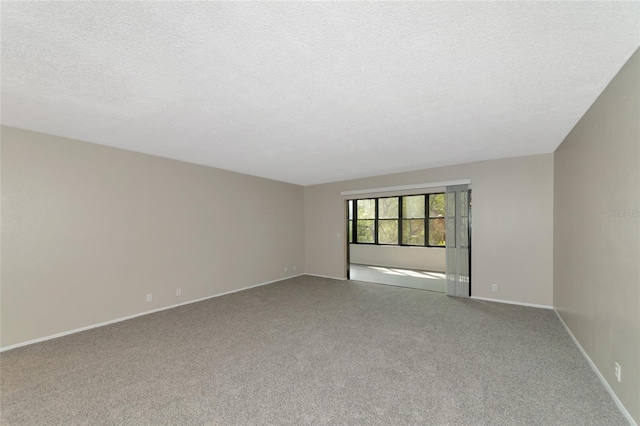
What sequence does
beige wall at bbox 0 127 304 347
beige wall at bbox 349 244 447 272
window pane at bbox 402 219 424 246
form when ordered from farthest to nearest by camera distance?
window pane at bbox 402 219 424 246 → beige wall at bbox 349 244 447 272 → beige wall at bbox 0 127 304 347

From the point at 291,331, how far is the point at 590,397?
110 inches

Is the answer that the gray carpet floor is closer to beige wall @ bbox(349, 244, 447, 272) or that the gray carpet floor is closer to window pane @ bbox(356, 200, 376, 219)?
beige wall @ bbox(349, 244, 447, 272)

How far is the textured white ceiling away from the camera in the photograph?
1.37 metres

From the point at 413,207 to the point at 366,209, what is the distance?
5.29ft

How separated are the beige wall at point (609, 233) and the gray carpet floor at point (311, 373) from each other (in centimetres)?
34

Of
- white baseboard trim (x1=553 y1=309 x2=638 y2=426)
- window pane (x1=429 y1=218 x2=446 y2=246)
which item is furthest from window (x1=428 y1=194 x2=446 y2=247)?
white baseboard trim (x1=553 y1=309 x2=638 y2=426)

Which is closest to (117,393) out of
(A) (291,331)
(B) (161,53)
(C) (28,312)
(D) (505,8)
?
(A) (291,331)

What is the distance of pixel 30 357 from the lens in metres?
2.70

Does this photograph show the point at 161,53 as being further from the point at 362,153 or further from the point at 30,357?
the point at 30,357

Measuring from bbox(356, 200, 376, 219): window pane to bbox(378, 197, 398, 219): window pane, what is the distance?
224 mm

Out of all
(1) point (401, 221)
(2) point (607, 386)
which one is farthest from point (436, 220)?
(2) point (607, 386)

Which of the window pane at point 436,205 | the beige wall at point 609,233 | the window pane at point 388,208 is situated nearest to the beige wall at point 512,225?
the beige wall at point 609,233

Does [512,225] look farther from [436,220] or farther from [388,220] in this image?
[388,220]

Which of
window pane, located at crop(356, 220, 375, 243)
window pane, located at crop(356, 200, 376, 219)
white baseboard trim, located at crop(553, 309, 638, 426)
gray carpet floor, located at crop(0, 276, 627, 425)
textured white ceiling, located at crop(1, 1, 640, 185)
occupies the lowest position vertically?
gray carpet floor, located at crop(0, 276, 627, 425)
